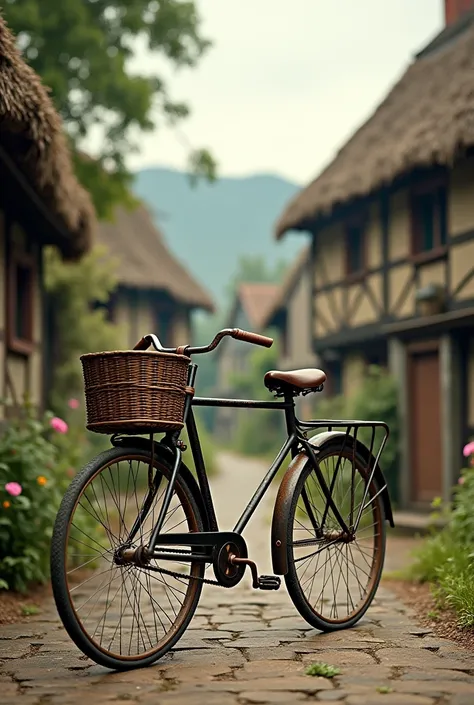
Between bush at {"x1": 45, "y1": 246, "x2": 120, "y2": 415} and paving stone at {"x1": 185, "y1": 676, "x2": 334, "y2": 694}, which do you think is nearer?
paving stone at {"x1": 185, "y1": 676, "x2": 334, "y2": 694}

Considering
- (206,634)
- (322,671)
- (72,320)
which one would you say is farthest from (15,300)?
(322,671)

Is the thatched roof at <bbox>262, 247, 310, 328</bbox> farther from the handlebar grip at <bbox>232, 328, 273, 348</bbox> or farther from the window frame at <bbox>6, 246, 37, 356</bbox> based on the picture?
the handlebar grip at <bbox>232, 328, 273, 348</bbox>

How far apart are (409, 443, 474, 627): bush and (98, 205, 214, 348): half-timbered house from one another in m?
17.1

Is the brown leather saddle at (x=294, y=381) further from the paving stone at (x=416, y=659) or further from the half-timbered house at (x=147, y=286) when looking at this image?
the half-timbered house at (x=147, y=286)

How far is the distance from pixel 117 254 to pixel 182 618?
2062 centimetres

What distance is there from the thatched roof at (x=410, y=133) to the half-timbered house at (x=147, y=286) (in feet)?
25.2

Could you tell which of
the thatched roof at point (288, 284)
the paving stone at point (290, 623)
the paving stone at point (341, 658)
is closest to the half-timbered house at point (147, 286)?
the thatched roof at point (288, 284)

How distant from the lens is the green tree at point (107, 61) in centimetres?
1223

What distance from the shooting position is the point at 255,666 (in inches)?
148

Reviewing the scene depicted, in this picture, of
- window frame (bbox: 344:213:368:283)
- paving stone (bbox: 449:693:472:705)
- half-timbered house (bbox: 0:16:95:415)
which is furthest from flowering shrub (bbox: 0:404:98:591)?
window frame (bbox: 344:213:368:283)

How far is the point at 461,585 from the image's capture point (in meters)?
4.85

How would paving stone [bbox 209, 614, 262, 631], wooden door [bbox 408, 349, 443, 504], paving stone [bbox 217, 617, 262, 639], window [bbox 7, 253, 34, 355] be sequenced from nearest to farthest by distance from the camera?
paving stone [bbox 217, 617, 262, 639] → paving stone [bbox 209, 614, 262, 631] → window [bbox 7, 253, 34, 355] → wooden door [bbox 408, 349, 443, 504]

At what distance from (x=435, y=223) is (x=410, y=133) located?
1322 millimetres

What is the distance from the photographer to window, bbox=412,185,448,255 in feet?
44.9
